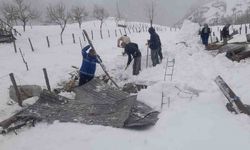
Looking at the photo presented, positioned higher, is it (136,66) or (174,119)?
(136,66)

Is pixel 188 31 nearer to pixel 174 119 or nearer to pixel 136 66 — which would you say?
pixel 136 66

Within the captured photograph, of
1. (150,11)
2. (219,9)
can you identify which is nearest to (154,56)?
(150,11)

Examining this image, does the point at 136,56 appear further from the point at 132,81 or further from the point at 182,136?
the point at 182,136

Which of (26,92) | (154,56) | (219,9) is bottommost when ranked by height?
(219,9)

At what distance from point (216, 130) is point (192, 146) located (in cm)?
97

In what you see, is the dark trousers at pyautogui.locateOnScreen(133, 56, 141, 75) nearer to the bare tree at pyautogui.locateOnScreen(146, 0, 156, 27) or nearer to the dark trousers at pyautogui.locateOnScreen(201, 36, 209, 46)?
the dark trousers at pyautogui.locateOnScreen(201, 36, 209, 46)

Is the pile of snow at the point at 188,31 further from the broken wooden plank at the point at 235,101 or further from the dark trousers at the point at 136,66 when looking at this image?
the broken wooden plank at the point at 235,101

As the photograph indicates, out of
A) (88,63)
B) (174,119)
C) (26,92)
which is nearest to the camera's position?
(174,119)

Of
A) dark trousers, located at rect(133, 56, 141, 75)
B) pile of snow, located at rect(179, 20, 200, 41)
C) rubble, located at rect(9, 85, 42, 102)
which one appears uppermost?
pile of snow, located at rect(179, 20, 200, 41)

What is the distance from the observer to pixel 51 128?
8219mm

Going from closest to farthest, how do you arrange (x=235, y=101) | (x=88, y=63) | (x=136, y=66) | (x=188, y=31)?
(x=235, y=101) < (x=88, y=63) < (x=136, y=66) < (x=188, y=31)

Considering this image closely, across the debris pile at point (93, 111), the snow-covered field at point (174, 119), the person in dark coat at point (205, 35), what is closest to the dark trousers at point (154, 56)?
the snow-covered field at point (174, 119)

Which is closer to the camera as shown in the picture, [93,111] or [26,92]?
[93,111]

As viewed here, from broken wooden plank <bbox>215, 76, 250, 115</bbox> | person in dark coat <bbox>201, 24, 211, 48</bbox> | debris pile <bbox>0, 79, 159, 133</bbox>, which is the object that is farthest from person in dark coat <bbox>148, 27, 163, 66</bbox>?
broken wooden plank <bbox>215, 76, 250, 115</bbox>
